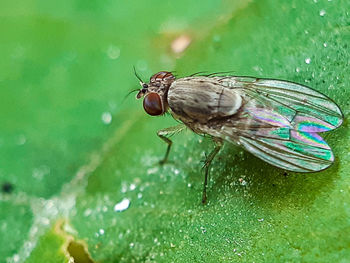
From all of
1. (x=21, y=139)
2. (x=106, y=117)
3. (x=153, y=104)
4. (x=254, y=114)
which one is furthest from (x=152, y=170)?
(x=21, y=139)

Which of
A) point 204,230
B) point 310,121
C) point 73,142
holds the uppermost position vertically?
point 310,121

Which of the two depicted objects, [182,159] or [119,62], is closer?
[182,159]

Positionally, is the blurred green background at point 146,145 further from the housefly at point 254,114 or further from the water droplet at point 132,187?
the housefly at point 254,114

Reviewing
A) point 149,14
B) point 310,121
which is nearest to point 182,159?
point 310,121

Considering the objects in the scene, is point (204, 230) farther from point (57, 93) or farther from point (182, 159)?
point (57, 93)

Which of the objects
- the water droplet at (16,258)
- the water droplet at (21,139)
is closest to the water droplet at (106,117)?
the water droplet at (21,139)

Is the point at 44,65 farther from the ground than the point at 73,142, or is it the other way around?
the point at 44,65

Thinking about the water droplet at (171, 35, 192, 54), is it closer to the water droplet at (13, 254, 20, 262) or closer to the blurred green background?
the blurred green background

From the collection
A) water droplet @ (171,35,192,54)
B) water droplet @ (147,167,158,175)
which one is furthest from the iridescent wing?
water droplet @ (171,35,192,54)
